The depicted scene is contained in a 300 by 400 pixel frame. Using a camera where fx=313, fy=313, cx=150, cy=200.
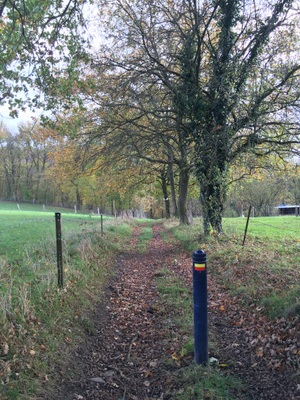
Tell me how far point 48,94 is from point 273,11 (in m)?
7.73

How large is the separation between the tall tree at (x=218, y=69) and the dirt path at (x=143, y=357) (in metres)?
6.92

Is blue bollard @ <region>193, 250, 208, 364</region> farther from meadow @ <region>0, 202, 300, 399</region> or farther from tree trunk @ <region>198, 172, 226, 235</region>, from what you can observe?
tree trunk @ <region>198, 172, 226, 235</region>

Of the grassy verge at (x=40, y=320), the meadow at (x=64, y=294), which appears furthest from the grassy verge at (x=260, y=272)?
the grassy verge at (x=40, y=320)

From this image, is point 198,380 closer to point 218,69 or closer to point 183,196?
point 218,69

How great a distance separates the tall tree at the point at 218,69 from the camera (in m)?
10.9

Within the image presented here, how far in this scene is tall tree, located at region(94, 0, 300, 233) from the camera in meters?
10.9

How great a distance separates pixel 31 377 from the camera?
336 centimetres

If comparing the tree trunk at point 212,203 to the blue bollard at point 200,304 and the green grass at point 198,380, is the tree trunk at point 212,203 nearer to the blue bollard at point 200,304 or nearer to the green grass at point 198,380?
the green grass at point 198,380

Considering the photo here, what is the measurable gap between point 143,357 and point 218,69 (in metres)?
10.2

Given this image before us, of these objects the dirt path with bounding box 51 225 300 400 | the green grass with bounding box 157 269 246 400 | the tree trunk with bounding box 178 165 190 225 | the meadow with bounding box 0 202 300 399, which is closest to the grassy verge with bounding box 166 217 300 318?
the meadow with bounding box 0 202 300 399

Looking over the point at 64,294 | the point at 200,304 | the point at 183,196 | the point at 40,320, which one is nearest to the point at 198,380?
the point at 200,304

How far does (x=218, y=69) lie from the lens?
1137 cm

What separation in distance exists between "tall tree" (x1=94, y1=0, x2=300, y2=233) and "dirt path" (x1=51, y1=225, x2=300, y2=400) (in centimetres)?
692

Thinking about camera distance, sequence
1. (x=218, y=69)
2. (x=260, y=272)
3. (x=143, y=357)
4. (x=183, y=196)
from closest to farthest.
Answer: (x=143, y=357)
(x=260, y=272)
(x=218, y=69)
(x=183, y=196)
